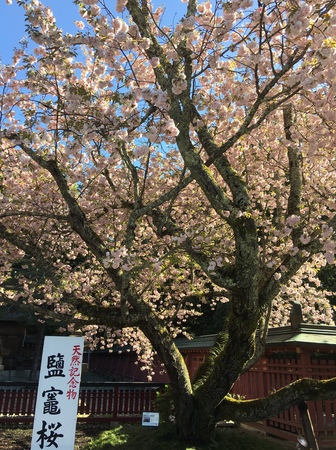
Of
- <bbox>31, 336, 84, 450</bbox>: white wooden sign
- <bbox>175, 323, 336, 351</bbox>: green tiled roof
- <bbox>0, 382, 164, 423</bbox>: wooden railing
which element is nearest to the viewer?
<bbox>31, 336, 84, 450</bbox>: white wooden sign

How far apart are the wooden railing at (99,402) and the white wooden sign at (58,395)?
13.7ft

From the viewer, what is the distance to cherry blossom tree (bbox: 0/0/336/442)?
4531 millimetres

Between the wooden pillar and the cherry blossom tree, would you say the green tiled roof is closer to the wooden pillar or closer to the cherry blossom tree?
the cherry blossom tree

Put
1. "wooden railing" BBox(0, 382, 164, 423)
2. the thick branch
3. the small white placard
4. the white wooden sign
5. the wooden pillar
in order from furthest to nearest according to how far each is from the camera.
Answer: "wooden railing" BBox(0, 382, 164, 423)
the small white placard
the thick branch
the white wooden sign
the wooden pillar

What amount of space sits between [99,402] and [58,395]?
4.88 metres

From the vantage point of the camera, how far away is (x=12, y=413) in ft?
30.6

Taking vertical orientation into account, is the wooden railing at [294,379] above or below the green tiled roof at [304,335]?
below

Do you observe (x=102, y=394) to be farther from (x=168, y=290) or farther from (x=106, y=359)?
(x=106, y=359)

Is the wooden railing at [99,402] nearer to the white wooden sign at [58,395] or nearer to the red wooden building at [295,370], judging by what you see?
the red wooden building at [295,370]

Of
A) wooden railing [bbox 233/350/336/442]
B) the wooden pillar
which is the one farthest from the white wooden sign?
wooden railing [bbox 233/350/336/442]

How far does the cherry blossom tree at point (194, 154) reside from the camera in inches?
178

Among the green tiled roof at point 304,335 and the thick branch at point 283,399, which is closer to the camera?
the thick branch at point 283,399

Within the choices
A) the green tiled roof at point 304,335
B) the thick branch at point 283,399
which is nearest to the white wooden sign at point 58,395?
the thick branch at point 283,399

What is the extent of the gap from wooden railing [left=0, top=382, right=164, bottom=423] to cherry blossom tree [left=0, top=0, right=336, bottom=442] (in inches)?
140
